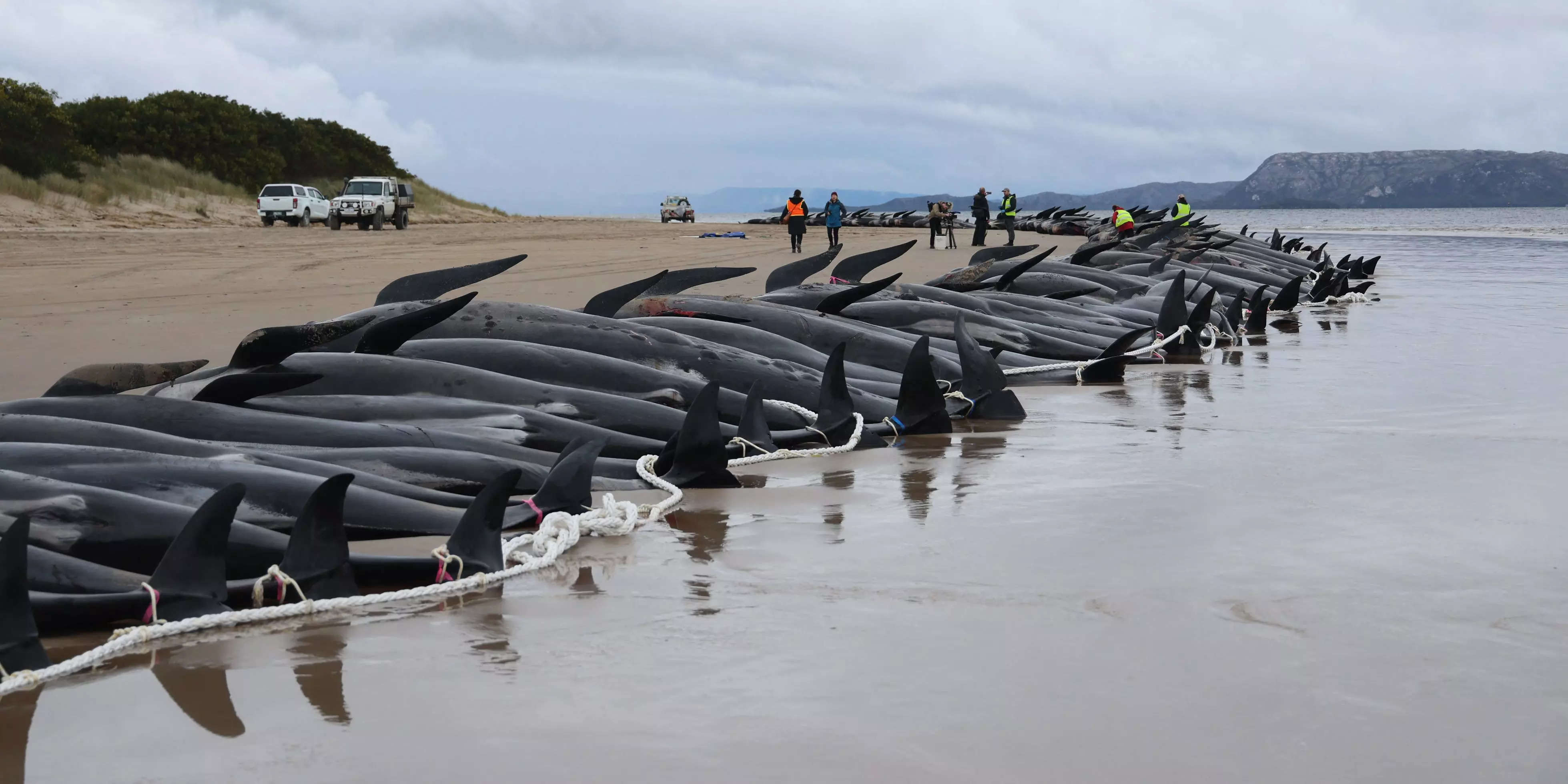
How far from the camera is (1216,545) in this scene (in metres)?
3.93

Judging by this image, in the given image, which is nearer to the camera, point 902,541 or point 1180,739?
point 1180,739

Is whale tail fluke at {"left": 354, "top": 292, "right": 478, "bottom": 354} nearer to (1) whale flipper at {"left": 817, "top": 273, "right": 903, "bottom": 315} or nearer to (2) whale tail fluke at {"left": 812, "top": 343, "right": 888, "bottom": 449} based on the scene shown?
(2) whale tail fluke at {"left": 812, "top": 343, "right": 888, "bottom": 449}

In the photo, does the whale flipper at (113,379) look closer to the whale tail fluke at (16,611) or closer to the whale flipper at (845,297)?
the whale tail fluke at (16,611)

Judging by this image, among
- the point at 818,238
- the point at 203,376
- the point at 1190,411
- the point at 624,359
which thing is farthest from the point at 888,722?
the point at 818,238

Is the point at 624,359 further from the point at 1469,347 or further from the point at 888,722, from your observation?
the point at 1469,347

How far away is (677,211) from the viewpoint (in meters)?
54.8

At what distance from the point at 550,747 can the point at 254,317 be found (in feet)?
28.3

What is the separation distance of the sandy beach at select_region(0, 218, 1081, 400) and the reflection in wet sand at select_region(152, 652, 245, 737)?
14.0 feet

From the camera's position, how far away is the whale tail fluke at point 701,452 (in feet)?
15.4

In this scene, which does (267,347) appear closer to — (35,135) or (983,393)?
(983,393)

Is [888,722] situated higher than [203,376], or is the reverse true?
[203,376]

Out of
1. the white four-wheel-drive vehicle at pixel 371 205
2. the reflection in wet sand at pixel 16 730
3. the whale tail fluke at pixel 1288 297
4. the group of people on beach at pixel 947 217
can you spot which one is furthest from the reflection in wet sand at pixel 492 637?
the white four-wheel-drive vehicle at pixel 371 205

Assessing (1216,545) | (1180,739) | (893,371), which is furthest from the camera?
(893,371)

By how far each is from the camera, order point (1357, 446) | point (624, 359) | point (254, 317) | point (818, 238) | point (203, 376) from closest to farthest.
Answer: point (203, 376)
point (1357, 446)
point (624, 359)
point (254, 317)
point (818, 238)
